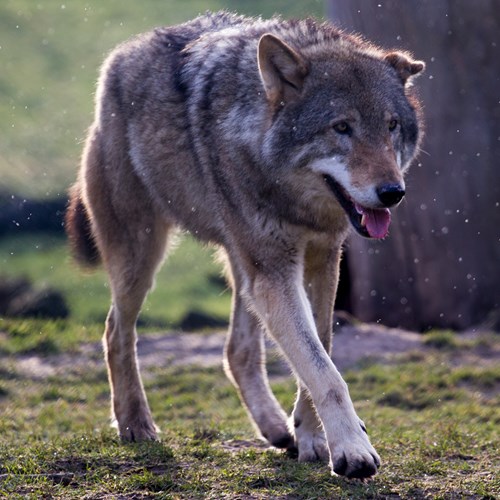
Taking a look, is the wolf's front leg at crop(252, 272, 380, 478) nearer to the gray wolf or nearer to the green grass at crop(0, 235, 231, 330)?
the gray wolf

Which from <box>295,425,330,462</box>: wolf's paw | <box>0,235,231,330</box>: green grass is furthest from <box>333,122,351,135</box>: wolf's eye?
<box>0,235,231,330</box>: green grass

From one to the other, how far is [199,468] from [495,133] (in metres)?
5.08

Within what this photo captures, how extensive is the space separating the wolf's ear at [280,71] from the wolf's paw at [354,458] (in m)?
1.64

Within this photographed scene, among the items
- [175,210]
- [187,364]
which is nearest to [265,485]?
[175,210]

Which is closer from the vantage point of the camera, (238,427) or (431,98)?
(238,427)

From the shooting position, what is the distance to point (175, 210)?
19.4 feet

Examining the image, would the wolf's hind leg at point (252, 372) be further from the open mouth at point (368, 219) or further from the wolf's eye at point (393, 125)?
the wolf's eye at point (393, 125)

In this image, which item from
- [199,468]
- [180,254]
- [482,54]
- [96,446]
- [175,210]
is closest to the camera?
[199,468]

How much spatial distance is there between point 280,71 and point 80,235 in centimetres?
214

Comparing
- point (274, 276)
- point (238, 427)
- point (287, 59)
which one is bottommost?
point (238, 427)

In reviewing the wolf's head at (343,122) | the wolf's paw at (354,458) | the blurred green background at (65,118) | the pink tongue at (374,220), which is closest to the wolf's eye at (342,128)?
the wolf's head at (343,122)

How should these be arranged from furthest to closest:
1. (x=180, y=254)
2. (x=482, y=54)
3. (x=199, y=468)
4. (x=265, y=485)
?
1. (x=180, y=254)
2. (x=482, y=54)
3. (x=199, y=468)
4. (x=265, y=485)

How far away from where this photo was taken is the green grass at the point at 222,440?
14.9 ft

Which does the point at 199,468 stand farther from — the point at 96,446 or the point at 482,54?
the point at 482,54
